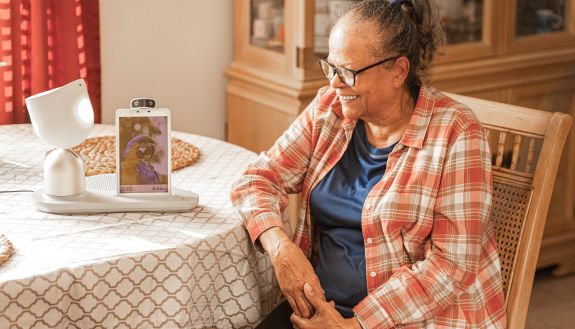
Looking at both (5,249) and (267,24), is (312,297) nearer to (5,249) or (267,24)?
(5,249)

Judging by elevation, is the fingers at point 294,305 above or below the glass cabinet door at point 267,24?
below

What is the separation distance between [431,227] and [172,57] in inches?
56.8

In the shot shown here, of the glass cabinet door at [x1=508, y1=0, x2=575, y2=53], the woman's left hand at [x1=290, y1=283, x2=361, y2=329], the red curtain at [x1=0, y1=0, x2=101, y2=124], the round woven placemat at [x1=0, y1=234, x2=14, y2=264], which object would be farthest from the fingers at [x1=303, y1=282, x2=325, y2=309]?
the glass cabinet door at [x1=508, y1=0, x2=575, y2=53]

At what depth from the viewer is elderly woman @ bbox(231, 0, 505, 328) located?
1.62 meters

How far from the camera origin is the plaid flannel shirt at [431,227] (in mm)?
1616

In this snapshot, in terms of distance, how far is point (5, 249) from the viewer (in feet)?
5.08

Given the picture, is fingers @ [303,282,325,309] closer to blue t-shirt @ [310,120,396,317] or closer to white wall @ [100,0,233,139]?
blue t-shirt @ [310,120,396,317]

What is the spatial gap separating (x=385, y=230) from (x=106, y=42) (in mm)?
1372

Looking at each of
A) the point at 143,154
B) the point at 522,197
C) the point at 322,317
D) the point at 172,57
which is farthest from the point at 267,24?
the point at 322,317

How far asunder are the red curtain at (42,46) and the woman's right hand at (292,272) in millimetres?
1121

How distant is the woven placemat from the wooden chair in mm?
696

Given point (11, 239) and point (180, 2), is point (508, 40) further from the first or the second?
point (11, 239)

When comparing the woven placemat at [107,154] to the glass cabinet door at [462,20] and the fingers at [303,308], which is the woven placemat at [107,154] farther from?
the glass cabinet door at [462,20]

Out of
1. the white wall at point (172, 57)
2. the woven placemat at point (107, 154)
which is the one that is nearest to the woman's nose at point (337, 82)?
the woven placemat at point (107, 154)
